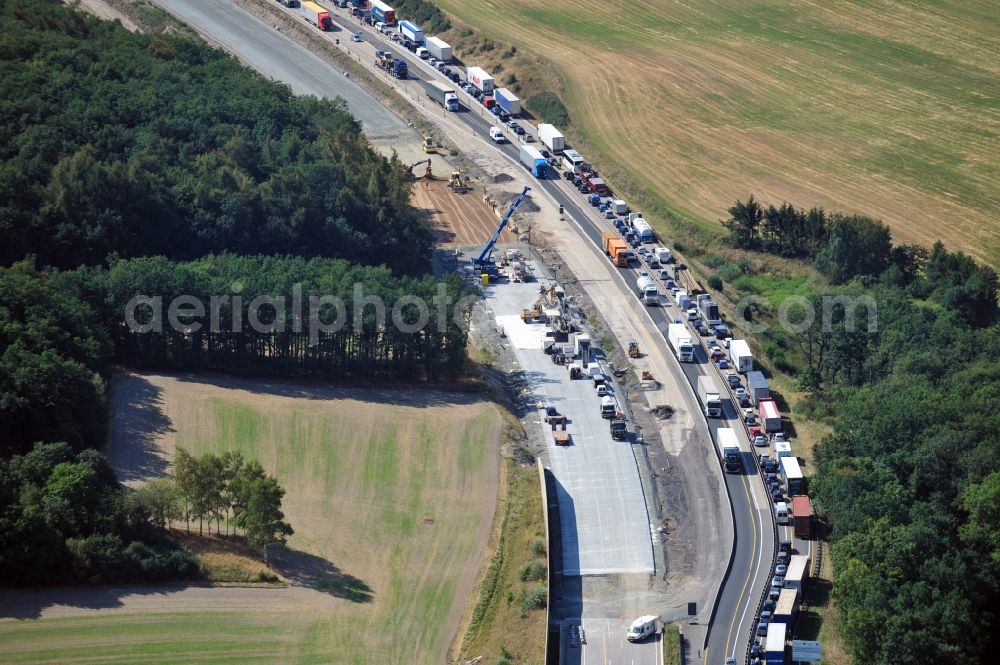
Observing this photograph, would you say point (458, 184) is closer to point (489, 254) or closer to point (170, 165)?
point (489, 254)

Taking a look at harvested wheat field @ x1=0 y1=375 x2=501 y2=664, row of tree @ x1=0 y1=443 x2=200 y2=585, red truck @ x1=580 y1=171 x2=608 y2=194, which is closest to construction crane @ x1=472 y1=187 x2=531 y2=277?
red truck @ x1=580 y1=171 x2=608 y2=194

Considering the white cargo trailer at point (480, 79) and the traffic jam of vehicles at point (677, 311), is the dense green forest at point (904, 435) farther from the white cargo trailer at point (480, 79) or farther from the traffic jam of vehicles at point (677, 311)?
the white cargo trailer at point (480, 79)

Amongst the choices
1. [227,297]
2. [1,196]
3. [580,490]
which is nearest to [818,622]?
[580,490]

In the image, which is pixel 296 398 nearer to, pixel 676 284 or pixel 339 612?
pixel 339 612

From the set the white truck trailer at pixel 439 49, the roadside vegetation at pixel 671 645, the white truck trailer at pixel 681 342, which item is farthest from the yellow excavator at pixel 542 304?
the white truck trailer at pixel 439 49

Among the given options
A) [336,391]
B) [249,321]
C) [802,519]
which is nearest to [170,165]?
[249,321]

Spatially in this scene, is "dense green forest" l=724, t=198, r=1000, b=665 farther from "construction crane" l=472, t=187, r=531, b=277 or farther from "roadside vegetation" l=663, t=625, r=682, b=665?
"construction crane" l=472, t=187, r=531, b=277
